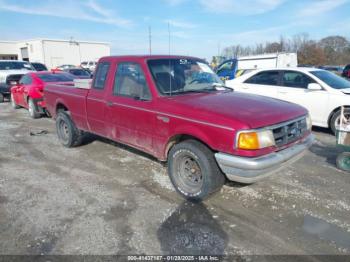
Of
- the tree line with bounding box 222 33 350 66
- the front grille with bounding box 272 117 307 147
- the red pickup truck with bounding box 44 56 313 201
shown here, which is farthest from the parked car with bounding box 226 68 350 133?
the tree line with bounding box 222 33 350 66

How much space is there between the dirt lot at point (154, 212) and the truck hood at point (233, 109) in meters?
1.15

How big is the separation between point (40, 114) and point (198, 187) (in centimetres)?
781

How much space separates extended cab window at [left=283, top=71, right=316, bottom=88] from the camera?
719 centimetres

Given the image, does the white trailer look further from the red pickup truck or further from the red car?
the red pickup truck

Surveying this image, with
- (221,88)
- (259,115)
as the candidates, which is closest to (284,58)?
(221,88)

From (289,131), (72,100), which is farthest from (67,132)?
(289,131)

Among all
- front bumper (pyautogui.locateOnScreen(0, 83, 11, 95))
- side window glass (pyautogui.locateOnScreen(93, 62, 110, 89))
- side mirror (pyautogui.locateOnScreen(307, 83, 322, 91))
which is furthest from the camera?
front bumper (pyautogui.locateOnScreen(0, 83, 11, 95))

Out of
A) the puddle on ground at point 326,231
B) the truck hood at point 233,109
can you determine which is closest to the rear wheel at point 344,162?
the truck hood at point 233,109

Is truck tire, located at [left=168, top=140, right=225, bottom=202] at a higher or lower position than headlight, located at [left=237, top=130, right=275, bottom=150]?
lower

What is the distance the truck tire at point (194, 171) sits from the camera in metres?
3.33

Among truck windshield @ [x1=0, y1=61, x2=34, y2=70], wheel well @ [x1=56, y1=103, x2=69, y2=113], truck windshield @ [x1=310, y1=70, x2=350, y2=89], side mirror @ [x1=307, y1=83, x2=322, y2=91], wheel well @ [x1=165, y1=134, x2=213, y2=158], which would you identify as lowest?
wheel well @ [x1=165, y1=134, x2=213, y2=158]

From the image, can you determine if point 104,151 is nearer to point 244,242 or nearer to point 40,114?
point 244,242

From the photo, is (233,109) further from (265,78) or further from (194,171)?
(265,78)

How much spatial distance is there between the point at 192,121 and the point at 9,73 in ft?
41.8
